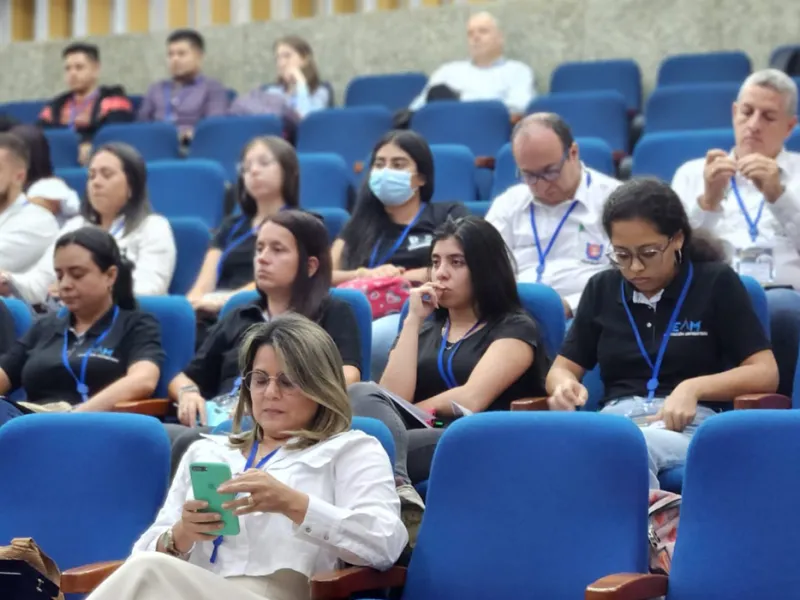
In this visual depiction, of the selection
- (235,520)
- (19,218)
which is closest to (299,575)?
(235,520)

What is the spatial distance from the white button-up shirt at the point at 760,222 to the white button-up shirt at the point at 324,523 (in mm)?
1569

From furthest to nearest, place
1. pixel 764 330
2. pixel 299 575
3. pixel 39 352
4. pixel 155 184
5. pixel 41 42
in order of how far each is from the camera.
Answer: pixel 41 42, pixel 155 184, pixel 39 352, pixel 764 330, pixel 299 575

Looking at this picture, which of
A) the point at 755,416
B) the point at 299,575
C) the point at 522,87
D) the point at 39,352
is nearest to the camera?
the point at 755,416

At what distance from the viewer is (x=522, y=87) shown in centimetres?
627

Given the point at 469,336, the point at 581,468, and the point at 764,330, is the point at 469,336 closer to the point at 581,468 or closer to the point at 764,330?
the point at 764,330

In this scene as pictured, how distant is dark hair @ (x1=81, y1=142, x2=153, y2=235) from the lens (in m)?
4.66

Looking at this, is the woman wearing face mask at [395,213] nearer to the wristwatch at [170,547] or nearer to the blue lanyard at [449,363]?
the blue lanyard at [449,363]

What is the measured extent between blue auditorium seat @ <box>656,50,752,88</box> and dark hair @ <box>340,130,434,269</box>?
6.22 ft

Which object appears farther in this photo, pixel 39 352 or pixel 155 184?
pixel 155 184

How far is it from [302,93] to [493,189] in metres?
1.79

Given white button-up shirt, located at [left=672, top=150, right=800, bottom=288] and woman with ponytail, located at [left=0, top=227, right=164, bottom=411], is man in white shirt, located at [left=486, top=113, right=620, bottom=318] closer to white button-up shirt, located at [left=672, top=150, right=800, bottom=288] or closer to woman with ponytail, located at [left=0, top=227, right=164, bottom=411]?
white button-up shirt, located at [left=672, top=150, right=800, bottom=288]

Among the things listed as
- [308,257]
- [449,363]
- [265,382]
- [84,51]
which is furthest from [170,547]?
[84,51]

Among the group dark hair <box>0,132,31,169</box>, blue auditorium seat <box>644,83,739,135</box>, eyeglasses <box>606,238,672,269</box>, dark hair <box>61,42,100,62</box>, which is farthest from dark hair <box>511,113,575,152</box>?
dark hair <box>61,42,100,62</box>

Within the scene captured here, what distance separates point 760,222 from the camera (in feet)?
13.0
